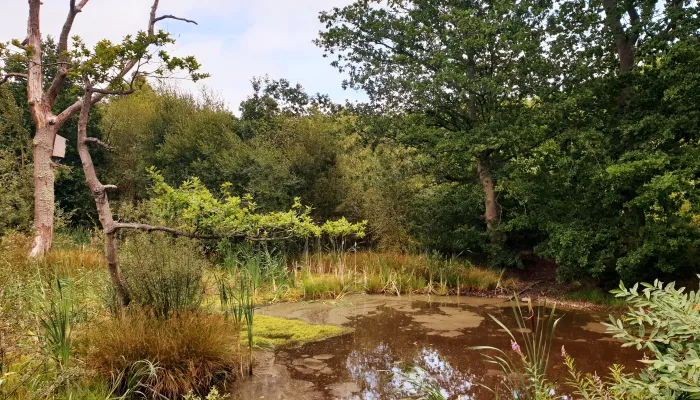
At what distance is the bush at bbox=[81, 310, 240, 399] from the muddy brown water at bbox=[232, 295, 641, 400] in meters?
0.29

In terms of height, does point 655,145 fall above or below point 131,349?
above

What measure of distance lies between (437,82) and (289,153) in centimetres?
412

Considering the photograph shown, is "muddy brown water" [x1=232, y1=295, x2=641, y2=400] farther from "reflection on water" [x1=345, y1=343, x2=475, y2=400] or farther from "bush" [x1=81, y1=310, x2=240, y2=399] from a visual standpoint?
"bush" [x1=81, y1=310, x2=240, y2=399]

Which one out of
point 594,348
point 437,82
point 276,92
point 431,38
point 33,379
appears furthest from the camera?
point 276,92

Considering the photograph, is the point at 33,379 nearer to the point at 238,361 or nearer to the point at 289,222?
the point at 238,361

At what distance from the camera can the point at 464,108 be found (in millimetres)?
8789

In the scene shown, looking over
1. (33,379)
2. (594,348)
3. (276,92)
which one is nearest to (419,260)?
(594,348)

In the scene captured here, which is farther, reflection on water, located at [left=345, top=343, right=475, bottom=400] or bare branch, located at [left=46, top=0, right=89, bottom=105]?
bare branch, located at [left=46, top=0, right=89, bottom=105]

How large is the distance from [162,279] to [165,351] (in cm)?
69

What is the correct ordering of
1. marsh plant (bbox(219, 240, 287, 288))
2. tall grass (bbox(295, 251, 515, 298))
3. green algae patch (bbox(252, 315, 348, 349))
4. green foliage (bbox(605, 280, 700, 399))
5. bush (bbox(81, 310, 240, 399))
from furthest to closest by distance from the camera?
1. tall grass (bbox(295, 251, 515, 298))
2. marsh plant (bbox(219, 240, 287, 288))
3. green algae patch (bbox(252, 315, 348, 349))
4. bush (bbox(81, 310, 240, 399))
5. green foliage (bbox(605, 280, 700, 399))

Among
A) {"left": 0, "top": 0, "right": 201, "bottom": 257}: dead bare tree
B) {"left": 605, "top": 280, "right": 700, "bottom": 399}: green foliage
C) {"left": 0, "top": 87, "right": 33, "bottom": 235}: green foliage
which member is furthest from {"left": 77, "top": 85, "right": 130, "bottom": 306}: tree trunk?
{"left": 0, "top": 87, "right": 33, "bottom": 235}: green foliage

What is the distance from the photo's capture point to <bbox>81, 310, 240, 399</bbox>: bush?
319 cm

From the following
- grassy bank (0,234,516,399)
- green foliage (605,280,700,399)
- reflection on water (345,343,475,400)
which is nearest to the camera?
green foliage (605,280,700,399)

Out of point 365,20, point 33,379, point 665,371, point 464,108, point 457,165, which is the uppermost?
point 365,20
